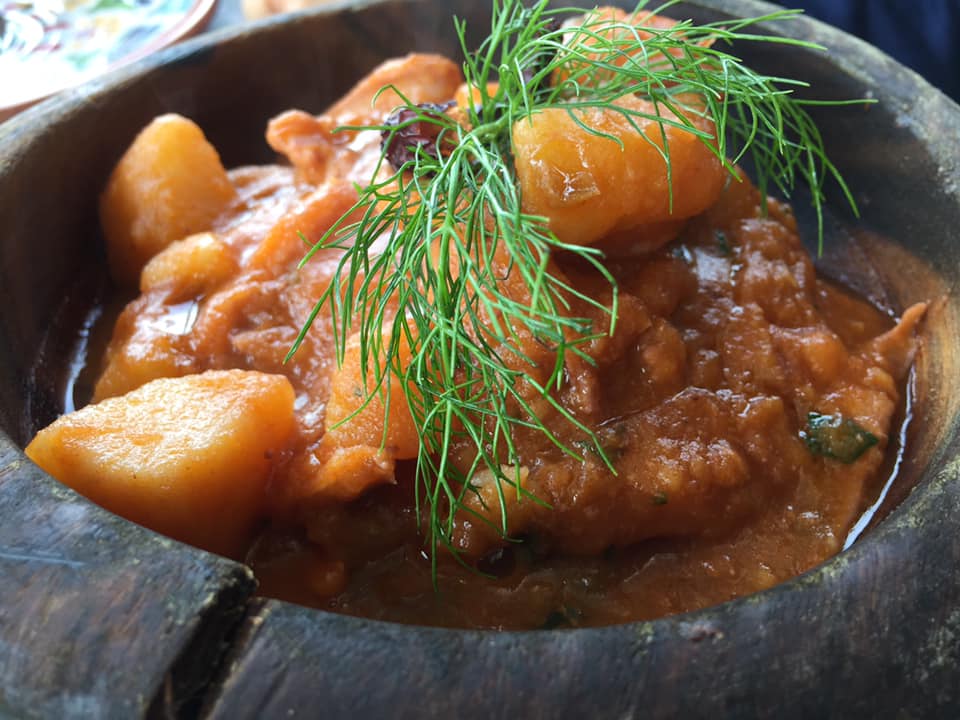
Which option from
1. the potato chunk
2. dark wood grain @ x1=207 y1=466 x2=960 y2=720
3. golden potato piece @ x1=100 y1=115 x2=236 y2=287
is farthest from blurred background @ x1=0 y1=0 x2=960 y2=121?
dark wood grain @ x1=207 y1=466 x2=960 y2=720

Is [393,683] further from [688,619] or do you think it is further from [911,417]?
[911,417]

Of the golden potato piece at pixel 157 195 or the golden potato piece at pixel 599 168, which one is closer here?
the golden potato piece at pixel 599 168

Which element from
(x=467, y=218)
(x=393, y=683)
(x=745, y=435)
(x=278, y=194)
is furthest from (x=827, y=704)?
(x=278, y=194)

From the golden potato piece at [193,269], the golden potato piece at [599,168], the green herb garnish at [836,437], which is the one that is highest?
the golden potato piece at [599,168]

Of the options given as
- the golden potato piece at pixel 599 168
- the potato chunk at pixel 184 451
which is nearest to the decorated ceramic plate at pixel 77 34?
the potato chunk at pixel 184 451

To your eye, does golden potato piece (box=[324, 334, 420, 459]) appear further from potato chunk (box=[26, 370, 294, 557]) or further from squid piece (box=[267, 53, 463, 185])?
squid piece (box=[267, 53, 463, 185])

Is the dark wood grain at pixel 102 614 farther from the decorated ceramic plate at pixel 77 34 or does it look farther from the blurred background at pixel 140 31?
the decorated ceramic plate at pixel 77 34

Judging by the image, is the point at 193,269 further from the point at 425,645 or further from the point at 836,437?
the point at 836,437
